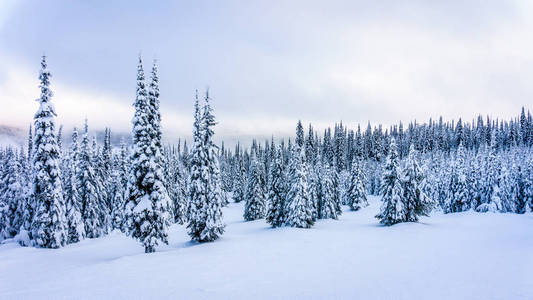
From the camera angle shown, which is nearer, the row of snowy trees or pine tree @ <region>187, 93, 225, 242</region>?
the row of snowy trees

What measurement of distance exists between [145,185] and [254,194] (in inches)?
1392

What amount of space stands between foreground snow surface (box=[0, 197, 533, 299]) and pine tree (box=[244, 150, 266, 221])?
27.0 metres

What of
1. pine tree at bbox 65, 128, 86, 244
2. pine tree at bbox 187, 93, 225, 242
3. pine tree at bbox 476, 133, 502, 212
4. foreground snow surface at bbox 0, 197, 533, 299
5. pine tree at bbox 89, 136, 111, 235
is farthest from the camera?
pine tree at bbox 476, 133, 502, 212

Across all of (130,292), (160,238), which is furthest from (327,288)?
(160,238)

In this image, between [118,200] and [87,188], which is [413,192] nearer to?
[87,188]

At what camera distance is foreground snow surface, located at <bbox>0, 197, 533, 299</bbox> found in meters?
12.7

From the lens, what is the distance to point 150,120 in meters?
26.7

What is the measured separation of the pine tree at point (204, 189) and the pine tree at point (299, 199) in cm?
1354

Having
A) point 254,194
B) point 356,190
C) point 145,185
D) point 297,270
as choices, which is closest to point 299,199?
point 254,194

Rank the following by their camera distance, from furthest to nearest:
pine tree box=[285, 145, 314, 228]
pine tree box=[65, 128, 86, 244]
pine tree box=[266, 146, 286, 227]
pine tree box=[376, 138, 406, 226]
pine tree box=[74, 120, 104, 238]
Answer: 1. pine tree box=[266, 146, 286, 227]
2. pine tree box=[74, 120, 104, 238]
3. pine tree box=[285, 145, 314, 228]
4. pine tree box=[376, 138, 406, 226]
5. pine tree box=[65, 128, 86, 244]

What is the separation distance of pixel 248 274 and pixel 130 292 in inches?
241

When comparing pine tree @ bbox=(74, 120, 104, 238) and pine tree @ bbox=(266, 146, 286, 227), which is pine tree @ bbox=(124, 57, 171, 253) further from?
pine tree @ bbox=(266, 146, 286, 227)

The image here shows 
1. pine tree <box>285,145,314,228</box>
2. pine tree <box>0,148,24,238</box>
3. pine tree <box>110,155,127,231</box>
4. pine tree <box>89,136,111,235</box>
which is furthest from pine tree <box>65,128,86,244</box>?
pine tree <box>285,145,314,228</box>

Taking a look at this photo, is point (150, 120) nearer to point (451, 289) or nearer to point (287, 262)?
point (287, 262)
